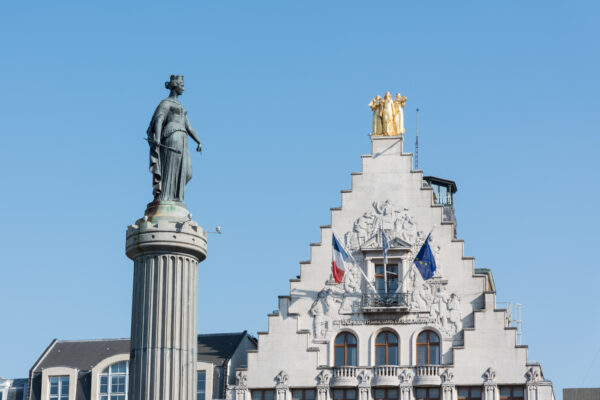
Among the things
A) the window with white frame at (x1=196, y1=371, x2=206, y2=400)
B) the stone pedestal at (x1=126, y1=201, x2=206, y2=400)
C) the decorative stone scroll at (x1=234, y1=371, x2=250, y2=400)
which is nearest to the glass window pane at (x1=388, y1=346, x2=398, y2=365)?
the decorative stone scroll at (x1=234, y1=371, x2=250, y2=400)

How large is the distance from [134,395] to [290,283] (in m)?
28.5

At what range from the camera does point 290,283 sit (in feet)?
192

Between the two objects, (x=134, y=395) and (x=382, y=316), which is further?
(x=382, y=316)

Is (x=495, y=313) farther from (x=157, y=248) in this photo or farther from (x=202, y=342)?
(x=157, y=248)

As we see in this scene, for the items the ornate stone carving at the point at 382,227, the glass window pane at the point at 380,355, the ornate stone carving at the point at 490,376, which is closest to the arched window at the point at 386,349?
the glass window pane at the point at 380,355

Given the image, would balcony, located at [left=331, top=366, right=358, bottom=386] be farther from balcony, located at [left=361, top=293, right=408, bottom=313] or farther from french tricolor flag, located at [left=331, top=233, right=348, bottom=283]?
french tricolor flag, located at [left=331, top=233, right=348, bottom=283]

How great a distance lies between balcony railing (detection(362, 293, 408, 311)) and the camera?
188ft

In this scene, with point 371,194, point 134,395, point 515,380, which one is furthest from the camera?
point 371,194

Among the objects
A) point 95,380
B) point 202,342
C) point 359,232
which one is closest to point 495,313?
point 359,232

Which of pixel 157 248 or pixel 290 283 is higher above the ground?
pixel 290 283

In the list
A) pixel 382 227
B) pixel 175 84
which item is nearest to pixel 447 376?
pixel 382 227

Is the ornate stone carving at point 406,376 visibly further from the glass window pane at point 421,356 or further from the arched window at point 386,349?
the glass window pane at point 421,356

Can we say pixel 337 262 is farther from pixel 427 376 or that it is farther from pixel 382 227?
pixel 427 376

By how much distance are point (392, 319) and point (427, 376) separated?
273 centimetres
